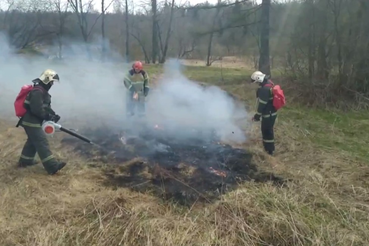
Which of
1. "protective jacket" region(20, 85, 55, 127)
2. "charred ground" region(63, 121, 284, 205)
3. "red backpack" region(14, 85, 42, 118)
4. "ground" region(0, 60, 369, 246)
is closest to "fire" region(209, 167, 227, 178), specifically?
"charred ground" region(63, 121, 284, 205)

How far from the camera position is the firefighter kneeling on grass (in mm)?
7039

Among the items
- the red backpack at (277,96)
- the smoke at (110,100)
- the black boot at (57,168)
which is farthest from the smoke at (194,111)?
the black boot at (57,168)

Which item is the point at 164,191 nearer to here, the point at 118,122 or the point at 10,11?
the point at 118,122

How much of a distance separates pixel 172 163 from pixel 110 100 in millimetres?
6889

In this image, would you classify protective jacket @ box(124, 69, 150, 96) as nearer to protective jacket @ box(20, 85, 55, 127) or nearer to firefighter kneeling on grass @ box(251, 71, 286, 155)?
firefighter kneeling on grass @ box(251, 71, 286, 155)

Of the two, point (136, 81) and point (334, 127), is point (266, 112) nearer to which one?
point (334, 127)

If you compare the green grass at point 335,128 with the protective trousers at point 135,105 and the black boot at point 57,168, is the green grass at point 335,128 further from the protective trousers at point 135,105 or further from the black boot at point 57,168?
the black boot at point 57,168

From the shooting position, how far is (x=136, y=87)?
9.43 meters

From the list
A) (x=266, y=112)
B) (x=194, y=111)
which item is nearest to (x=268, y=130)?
(x=266, y=112)

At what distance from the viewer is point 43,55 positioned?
17.7 metres

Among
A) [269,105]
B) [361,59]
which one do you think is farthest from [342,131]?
[361,59]

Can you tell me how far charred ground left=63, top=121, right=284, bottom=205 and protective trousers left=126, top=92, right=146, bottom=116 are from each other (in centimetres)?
115

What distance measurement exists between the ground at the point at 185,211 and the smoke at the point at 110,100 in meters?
2.72

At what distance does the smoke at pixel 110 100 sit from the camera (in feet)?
30.9
